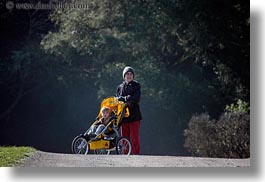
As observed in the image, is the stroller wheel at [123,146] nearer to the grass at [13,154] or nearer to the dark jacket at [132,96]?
the dark jacket at [132,96]

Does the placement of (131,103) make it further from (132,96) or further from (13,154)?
(13,154)

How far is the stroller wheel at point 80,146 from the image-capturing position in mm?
8945

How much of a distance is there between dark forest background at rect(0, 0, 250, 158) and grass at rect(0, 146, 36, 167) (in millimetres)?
127

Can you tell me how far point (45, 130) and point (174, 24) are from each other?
178 cm

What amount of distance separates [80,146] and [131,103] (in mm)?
701

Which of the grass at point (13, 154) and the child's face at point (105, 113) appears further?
the child's face at point (105, 113)

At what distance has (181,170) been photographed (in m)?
8.61

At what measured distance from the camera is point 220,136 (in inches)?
379

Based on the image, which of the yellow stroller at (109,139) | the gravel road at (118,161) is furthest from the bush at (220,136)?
the yellow stroller at (109,139)

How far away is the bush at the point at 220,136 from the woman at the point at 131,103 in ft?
2.07

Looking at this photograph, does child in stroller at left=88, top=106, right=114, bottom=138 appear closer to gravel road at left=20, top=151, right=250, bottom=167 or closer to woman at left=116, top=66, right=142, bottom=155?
woman at left=116, top=66, right=142, bottom=155

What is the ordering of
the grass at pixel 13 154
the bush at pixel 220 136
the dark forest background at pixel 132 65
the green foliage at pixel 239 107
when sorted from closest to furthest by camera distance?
the grass at pixel 13 154 → the dark forest background at pixel 132 65 → the green foliage at pixel 239 107 → the bush at pixel 220 136

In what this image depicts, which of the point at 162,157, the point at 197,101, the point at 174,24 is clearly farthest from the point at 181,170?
the point at 174,24

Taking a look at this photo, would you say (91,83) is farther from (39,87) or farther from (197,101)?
(197,101)
